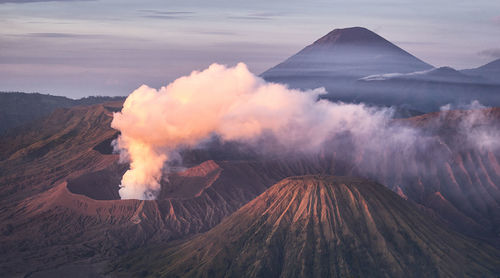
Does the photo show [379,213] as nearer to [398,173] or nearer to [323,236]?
[323,236]

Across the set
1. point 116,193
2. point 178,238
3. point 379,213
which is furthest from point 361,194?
point 116,193

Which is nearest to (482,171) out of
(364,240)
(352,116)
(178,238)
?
(352,116)

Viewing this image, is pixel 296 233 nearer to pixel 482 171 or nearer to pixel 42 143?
pixel 482 171

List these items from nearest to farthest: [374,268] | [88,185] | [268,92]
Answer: [374,268], [88,185], [268,92]

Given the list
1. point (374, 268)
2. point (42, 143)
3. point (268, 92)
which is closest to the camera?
point (374, 268)

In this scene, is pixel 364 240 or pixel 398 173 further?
pixel 398 173

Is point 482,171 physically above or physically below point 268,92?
below
